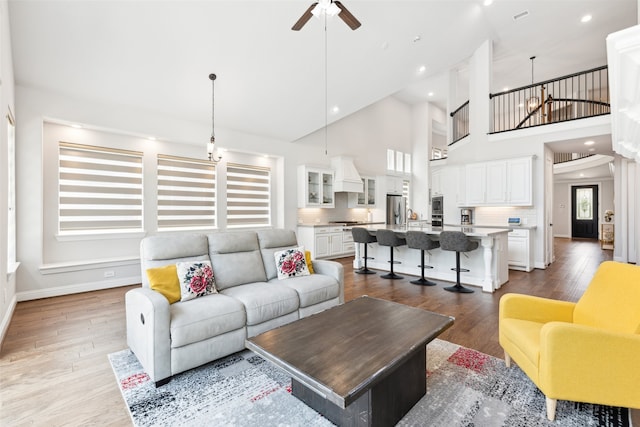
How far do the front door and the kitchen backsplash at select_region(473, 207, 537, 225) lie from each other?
812cm

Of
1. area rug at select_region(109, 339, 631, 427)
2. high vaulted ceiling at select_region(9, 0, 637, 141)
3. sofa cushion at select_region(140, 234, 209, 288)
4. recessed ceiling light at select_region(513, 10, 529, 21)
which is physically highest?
Result: recessed ceiling light at select_region(513, 10, 529, 21)

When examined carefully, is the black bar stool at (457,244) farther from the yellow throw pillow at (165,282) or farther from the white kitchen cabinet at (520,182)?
the yellow throw pillow at (165,282)

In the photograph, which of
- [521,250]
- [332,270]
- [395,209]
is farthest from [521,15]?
[332,270]

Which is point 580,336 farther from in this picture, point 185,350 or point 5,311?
point 5,311

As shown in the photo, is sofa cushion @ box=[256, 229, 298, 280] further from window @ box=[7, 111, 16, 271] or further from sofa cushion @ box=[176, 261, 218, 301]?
window @ box=[7, 111, 16, 271]

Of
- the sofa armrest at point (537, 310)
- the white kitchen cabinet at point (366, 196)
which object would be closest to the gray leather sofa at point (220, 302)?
the sofa armrest at point (537, 310)

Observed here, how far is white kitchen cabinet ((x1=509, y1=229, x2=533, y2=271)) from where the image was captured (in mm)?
5958

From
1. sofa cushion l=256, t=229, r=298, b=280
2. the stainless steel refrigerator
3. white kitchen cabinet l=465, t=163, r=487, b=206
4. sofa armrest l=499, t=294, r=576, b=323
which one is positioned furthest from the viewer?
the stainless steel refrigerator

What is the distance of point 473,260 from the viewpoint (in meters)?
4.92

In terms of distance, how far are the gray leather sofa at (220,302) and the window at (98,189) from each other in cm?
283

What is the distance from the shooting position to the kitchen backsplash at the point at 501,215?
6340 millimetres

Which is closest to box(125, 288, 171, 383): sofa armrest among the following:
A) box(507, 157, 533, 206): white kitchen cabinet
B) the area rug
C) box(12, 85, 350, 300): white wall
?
the area rug

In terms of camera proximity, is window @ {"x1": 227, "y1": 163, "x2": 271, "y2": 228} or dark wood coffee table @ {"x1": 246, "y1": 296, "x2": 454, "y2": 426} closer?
dark wood coffee table @ {"x1": 246, "y1": 296, "x2": 454, "y2": 426}

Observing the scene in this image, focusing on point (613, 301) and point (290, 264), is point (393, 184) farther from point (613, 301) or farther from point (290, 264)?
point (613, 301)
